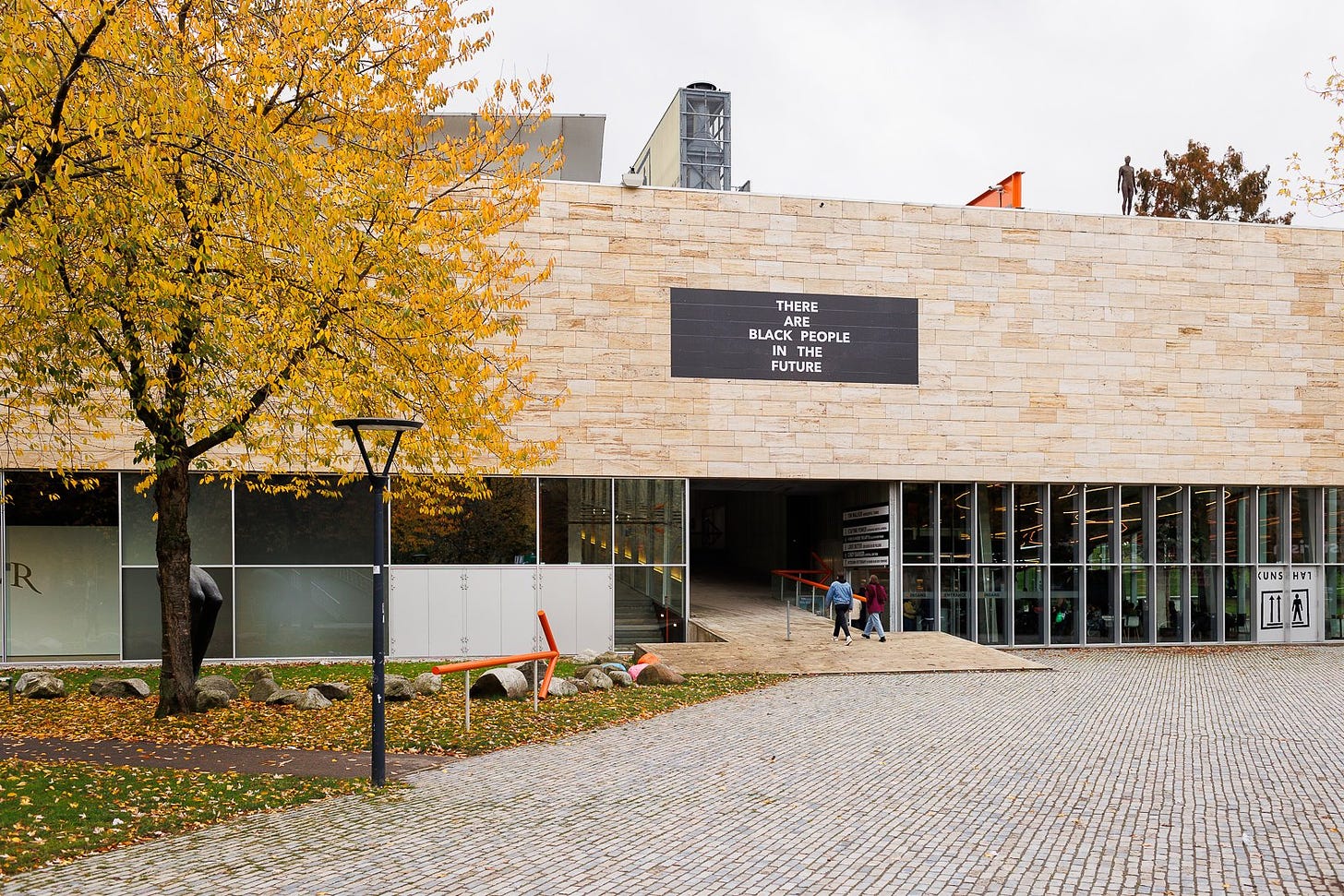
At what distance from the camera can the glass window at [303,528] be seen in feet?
74.8

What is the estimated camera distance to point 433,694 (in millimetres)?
16938

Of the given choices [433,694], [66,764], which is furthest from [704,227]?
[66,764]

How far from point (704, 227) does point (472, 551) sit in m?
8.03

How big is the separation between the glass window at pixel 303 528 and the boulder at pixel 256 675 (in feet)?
9.12

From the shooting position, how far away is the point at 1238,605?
89.0 feet

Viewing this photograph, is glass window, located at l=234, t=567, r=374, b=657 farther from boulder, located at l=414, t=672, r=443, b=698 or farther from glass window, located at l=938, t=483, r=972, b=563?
glass window, located at l=938, t=483, r=972, b=563

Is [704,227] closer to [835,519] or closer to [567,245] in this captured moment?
[567,245]

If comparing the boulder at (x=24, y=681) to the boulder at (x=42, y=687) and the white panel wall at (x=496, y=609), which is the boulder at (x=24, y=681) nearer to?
the boulder at (x=42, y=687)

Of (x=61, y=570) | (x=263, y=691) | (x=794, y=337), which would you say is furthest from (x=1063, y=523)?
(x=61, y=570)

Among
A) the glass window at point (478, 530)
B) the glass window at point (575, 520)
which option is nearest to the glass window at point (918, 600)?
the glass window at point (575, 520)

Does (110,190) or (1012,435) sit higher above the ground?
(110,190)

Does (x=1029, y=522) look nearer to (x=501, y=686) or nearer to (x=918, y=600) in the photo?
(x=918, y=600)

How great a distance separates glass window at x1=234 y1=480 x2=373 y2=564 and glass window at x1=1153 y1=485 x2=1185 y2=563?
1667 cm

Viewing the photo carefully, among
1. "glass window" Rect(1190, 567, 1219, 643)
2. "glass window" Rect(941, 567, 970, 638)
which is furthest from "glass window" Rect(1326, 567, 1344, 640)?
"glass window" Rect(941, 567, 970, 638)
